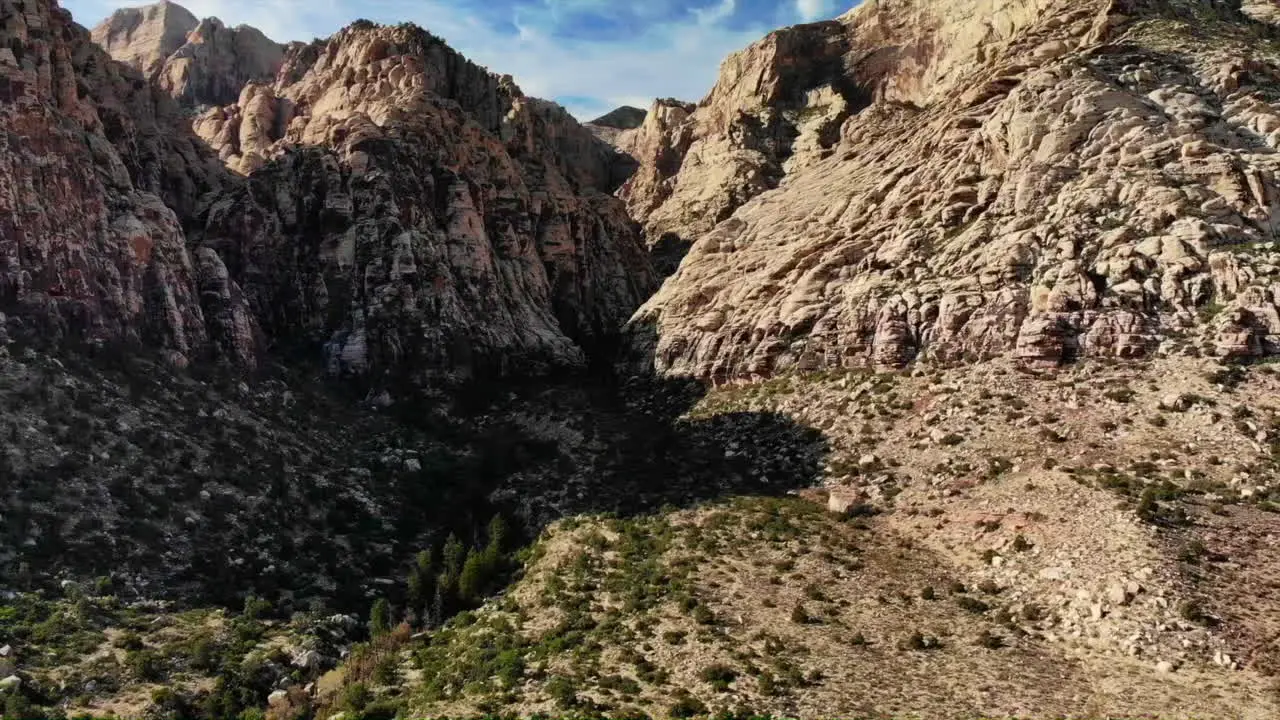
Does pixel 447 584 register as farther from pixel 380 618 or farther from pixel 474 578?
pixel 380 618

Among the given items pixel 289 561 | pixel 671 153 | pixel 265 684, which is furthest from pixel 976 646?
pixel 671 153

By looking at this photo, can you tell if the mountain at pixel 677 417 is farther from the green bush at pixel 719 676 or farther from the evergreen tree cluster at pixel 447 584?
the evergreen tree cluster at pixel 447 584

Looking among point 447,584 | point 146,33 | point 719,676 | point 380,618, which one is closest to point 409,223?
point 447,584

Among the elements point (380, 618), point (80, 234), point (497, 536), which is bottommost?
point (380, 618)

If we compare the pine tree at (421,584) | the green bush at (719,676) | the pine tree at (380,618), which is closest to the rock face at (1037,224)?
the pine tree at (421,584)

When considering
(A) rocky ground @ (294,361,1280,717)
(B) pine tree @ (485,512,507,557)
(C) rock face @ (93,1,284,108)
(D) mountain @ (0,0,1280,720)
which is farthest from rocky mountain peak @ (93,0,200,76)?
(A) rocky ground @ (294,361,1280,717)
